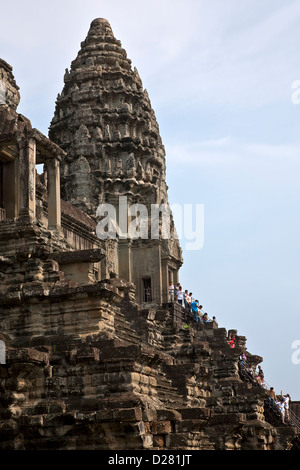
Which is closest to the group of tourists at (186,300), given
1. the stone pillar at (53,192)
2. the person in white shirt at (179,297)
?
the person in white shirt at (179,297)

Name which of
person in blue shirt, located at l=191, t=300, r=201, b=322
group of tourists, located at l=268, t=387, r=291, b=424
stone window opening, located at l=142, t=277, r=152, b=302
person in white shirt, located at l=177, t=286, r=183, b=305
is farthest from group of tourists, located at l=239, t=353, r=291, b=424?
stone window opening, located at l=142, t=277, r=152, b=302

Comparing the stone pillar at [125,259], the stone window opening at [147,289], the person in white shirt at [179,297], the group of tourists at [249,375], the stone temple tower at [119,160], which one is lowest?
the group of tourists at [249,375]

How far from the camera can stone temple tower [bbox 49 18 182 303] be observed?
34688 millimetres

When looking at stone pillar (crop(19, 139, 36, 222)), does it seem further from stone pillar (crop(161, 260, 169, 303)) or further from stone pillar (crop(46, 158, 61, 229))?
stone pillar (crop(161, 260, 169, 303))

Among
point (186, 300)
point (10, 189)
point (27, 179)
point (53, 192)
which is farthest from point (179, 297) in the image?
point (27, 179)

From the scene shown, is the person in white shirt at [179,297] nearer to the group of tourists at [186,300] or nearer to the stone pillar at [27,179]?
the group of tourists at [186,300]

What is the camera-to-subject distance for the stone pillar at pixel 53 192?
74.9ft

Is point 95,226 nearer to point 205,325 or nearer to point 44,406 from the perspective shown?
point 205,325

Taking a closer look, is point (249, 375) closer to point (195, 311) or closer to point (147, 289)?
point (195, 311)

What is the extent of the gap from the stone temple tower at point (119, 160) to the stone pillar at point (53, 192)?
10.1m

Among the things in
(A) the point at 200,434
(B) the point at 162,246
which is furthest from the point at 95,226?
(A) the point at 200,434

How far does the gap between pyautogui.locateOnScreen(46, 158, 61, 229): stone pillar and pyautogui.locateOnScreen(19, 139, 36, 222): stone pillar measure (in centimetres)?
141
